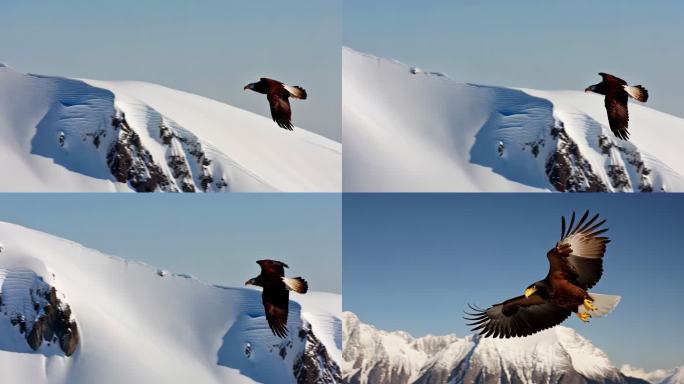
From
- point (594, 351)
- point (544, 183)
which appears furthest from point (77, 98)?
point (594, 351)

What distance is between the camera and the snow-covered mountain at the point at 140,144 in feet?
201

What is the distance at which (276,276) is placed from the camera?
1545 centimetres

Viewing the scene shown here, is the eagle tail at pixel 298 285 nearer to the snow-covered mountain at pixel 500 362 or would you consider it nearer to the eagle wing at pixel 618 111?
the eagle wing at pixel 618 111

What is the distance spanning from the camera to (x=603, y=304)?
14031mm

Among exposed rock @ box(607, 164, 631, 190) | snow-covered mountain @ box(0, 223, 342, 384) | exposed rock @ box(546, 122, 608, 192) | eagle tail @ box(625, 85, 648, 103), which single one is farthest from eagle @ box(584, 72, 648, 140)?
exposed rock @ box(607, 164, 631, 190)

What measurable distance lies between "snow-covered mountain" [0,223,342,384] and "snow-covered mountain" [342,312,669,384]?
5.93 m

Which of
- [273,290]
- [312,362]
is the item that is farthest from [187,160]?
[273,290]

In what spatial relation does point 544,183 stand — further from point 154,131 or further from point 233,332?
point 154,131

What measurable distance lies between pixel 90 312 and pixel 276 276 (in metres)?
62.1

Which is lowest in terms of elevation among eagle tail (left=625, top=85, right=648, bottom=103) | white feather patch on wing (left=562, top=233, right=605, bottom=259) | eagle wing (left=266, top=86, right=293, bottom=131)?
white feather patch on wing (left=562, top=233, right=605, bottom=259)

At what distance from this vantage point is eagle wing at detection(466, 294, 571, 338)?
14.5 m

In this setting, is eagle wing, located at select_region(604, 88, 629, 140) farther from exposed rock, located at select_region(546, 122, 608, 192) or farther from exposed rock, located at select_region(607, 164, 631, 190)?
exposed rock, located at select_region(607, 164, 631, 190)

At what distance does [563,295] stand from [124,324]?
204 ft

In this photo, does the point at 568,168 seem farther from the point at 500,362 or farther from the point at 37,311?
the point at 500,362
